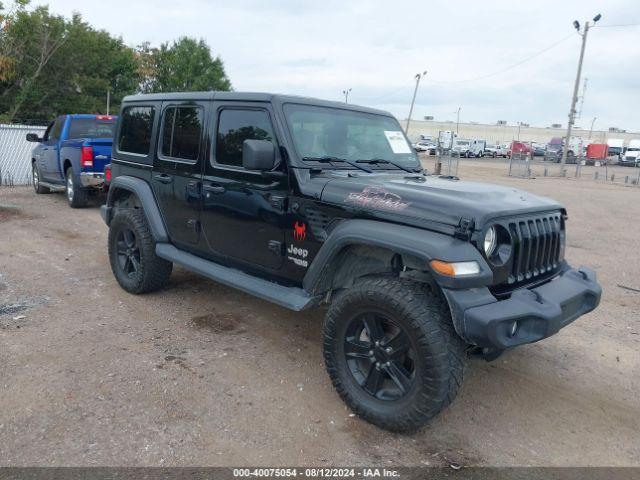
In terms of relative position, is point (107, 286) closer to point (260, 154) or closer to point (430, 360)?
point (260, 154)

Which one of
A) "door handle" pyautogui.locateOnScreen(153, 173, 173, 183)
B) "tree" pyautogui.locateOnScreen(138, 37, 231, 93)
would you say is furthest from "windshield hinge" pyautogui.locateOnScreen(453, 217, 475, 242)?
"tree" pyautogui.locateOnScreen(138, 37, 231, 93)

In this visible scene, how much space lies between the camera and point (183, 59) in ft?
135

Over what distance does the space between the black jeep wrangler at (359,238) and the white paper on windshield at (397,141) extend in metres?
0.02

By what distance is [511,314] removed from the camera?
2883 mm

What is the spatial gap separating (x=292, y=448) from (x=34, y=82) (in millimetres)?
25295

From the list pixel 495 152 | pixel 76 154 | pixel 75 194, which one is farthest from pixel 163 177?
pixel 495 152

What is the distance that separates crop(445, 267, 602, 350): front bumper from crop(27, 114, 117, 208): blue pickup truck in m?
8.50

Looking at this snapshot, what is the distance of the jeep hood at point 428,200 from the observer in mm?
3074

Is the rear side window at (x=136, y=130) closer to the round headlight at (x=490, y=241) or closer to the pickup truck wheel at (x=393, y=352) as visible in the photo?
the pickup truck wheel at (x=393, y=352)

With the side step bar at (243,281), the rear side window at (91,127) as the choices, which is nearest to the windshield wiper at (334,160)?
the side step bar at (243,281)

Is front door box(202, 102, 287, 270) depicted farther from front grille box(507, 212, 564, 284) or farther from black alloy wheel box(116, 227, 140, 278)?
front grille box(507, 212, 564, 284)

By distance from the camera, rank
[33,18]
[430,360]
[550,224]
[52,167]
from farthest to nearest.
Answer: [33,18] < [52,167] < [550,224] < [430,360]

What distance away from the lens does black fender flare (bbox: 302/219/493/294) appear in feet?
9.50

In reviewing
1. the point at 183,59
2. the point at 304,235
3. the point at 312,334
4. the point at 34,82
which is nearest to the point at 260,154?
the point at 304,235
